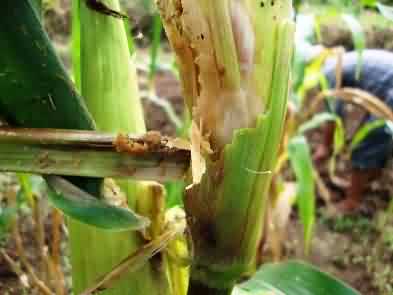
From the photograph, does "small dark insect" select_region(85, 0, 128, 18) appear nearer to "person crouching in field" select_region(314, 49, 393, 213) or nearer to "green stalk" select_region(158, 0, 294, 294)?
"green stalk" select_region(158, 0, 294, 294)

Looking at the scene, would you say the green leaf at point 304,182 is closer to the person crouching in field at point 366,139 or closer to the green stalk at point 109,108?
the green stalk at point 109,108

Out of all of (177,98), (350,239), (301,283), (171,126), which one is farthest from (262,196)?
(177,98)

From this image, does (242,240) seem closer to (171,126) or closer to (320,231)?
(320,231)

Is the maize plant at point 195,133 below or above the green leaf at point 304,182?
above

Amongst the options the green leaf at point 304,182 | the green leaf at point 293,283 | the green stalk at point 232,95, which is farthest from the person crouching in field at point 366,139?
the green stalk at point 232,95

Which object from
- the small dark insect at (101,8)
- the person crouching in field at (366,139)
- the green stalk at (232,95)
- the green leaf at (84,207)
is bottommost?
the person crouching in field at (366,139)

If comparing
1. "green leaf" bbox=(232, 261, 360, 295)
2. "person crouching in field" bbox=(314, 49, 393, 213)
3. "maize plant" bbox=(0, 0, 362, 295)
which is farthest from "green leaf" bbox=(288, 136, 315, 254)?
"person crouching in field" bbox=(314, 49, 393, 213)
